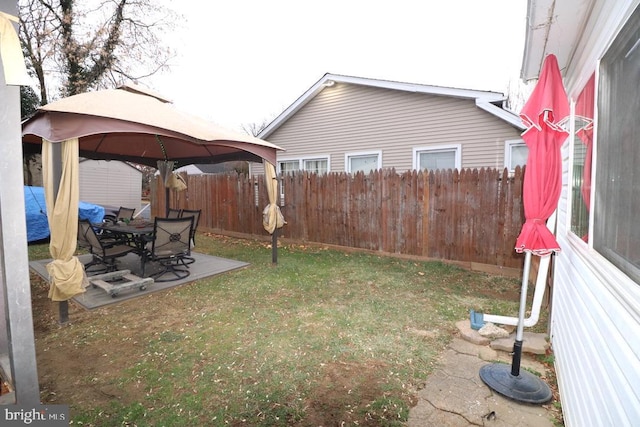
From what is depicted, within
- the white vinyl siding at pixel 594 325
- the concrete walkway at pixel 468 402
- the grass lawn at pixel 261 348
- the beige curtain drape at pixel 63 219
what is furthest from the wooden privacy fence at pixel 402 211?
the beige curtain drape at pixel 63 219

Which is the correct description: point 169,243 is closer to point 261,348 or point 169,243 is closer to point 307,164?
point 261,348

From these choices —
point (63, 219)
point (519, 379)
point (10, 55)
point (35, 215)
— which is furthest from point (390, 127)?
point (35, 215)

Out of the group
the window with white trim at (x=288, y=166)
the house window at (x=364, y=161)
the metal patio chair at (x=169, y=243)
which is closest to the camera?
the metal patio chair at (x=169, y=243)

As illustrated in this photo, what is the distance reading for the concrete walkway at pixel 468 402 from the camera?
80.3 inches

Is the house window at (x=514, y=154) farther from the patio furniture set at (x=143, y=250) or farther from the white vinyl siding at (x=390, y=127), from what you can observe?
the patio furniture set at (x=143, y=250)

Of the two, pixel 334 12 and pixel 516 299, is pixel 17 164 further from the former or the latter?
pixel 334 12

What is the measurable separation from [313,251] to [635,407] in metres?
6.38

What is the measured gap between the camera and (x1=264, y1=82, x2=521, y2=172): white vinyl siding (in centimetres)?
720

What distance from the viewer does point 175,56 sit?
43.6 ft

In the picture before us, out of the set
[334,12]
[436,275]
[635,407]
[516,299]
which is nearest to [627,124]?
[635,407]

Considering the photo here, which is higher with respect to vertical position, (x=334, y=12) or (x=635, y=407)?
(x=334, y=12)

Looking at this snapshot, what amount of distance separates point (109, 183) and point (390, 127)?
1302 centimetres

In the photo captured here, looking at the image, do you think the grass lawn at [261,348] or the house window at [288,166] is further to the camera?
the house window at [288,166]

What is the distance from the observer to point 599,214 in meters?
1.70
